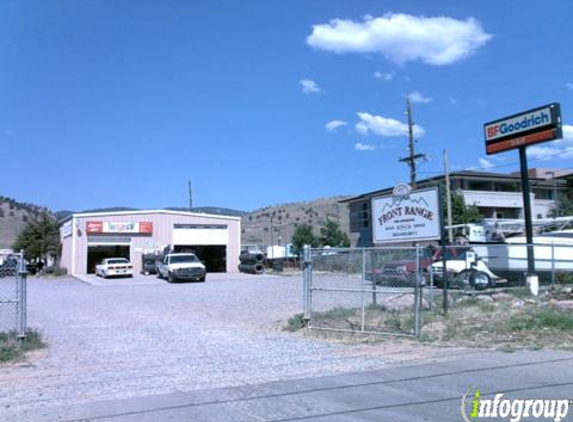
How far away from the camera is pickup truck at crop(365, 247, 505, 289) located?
15.2 m

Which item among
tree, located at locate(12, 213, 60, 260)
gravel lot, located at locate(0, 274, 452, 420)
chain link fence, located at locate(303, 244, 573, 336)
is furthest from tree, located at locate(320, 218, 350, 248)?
gravel lot, located at locate(0, 274, 452, 420)

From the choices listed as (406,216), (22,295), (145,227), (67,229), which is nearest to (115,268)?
(145,227)

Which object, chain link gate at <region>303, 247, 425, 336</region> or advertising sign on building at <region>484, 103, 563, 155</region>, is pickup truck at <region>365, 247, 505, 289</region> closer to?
chain link gate at <region>303, 247, 425, 336</region>

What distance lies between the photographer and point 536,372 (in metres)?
8.45

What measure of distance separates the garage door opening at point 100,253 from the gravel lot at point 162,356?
34.0 meters

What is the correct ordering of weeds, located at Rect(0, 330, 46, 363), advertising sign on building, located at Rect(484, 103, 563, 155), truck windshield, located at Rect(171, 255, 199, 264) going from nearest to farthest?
1. weeds, located at Rect(0, 330, 46, 363)
2. advertising sign on building, located at Rect(484, 103, 563, 155)
3. truck windshield, located at Rect(171, 255, 199, 264)

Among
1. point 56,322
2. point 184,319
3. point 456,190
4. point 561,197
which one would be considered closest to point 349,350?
point 184,319

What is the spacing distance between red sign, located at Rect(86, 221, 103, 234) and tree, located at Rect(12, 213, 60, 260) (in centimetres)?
1600

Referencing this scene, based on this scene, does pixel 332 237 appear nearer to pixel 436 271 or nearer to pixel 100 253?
pixel 100 253

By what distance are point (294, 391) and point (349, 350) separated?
3.52 metres

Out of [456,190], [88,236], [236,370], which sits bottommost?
[236,370]

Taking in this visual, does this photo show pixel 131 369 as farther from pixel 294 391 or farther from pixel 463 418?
pixel 463 418

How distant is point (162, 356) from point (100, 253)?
43520 mm

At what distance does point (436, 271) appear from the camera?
2027 cm
